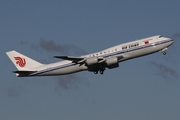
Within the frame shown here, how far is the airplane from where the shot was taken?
77062mm

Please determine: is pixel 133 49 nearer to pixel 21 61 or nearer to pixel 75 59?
pixel 75 59

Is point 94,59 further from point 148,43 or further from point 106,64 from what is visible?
point 148,43

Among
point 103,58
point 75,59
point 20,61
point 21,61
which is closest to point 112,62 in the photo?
point 103,58

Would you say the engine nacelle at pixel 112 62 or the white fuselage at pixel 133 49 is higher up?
the white fuselage at pixel 133 49

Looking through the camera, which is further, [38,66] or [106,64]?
[38,66]

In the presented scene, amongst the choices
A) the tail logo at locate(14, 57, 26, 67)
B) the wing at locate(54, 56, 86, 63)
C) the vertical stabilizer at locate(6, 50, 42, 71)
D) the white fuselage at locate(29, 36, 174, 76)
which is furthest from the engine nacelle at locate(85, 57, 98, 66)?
the tail logo at locate(14, 57, 26, 67)

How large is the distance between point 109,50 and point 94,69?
178 inches

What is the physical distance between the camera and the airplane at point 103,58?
77.1m

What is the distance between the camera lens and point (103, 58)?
78.9 meters

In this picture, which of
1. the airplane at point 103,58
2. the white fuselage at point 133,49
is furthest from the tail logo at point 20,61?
the white fuselage at point 133,49

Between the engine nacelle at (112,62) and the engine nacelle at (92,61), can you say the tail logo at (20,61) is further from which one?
the engine nacelle at (112,62)

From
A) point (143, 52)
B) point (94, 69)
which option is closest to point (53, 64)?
point (94, 69)

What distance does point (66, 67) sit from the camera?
81.7 meters

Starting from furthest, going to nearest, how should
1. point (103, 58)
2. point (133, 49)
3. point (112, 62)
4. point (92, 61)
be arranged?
point (103, 58), point (92, 61), point (112, 62), point (133, 49)
